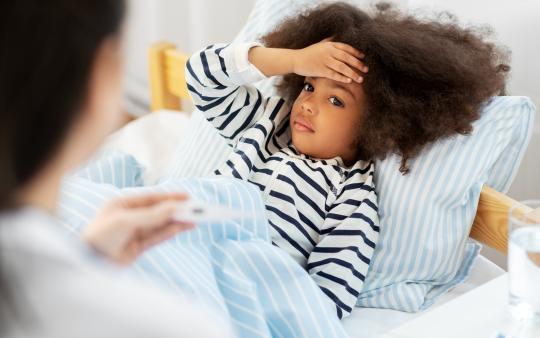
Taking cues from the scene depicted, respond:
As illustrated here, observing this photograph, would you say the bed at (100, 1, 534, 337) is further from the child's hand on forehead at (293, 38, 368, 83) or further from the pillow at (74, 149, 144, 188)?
the child's hand on forehead at (293, 38, 368, 83)

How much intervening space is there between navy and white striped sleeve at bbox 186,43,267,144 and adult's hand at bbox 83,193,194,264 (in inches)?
22.9

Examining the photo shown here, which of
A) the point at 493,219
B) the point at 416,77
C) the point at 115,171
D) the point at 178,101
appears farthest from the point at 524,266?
the point at 178,101

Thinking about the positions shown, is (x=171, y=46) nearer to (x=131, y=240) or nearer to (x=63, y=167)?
(x=131, y=240)

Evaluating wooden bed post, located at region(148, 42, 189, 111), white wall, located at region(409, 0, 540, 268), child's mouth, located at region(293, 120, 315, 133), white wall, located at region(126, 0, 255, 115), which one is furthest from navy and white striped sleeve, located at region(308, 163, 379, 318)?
white wall, located at region(126, 0, 255, 115)

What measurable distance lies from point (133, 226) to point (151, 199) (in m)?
0.04

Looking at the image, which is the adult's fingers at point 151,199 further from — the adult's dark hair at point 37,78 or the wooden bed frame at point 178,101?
the wooden bed frame at point 178,101

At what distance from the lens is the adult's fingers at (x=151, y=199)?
64cm

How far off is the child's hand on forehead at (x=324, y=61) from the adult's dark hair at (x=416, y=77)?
2 cm

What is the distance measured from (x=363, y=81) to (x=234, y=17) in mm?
969

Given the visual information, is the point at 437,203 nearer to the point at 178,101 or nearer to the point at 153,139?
the point at 153,139

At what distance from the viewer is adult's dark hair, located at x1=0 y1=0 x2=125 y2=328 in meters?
0.38

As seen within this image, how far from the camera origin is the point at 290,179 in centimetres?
117

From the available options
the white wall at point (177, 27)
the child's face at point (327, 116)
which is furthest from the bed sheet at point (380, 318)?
the white wall at point (177, 27)

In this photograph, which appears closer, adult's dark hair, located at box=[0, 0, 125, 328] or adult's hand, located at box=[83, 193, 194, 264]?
adult's dark hair, located at box=[0, 0, 125, 328]
